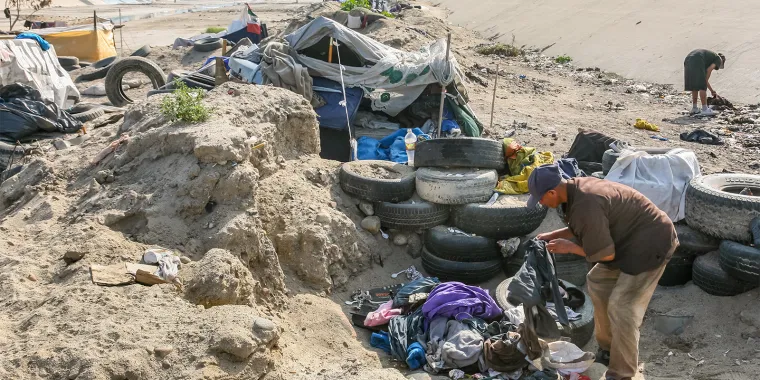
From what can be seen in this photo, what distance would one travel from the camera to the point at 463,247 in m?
7.48

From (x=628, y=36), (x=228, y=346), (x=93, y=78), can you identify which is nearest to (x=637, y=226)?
(x=228, y=346)

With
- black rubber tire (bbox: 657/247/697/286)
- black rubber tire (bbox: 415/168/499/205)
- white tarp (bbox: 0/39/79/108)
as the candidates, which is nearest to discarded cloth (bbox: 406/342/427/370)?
black rubber tire (bbox: 415/168/499/205)

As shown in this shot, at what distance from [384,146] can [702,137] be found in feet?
20.1

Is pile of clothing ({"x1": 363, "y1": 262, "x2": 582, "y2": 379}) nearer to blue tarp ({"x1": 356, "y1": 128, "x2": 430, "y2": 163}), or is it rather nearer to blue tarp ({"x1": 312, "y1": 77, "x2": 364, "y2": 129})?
blue tarp ({"x1": 356, "y1": 128, "x2": 430, "y2": 163})

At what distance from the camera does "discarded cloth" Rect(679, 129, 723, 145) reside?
12.7m

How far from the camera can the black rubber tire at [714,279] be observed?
21.8 feet

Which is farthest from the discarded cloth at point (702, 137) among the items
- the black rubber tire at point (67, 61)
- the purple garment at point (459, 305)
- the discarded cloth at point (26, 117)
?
the black rubber tire at point (67, 61)

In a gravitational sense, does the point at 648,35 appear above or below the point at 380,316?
above

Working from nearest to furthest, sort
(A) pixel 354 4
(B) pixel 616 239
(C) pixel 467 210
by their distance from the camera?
(B) pixel 616 239, (C) pixel 467 210, (A) pixel 354 4

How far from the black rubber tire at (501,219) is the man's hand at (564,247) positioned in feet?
6.91

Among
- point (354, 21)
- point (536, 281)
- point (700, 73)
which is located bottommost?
point (536, 281)

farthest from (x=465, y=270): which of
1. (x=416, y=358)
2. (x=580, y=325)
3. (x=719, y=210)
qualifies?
(x=719, y=210)

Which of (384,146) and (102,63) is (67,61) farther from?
(384,146)

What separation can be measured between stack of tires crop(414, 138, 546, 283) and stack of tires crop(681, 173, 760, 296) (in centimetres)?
155
